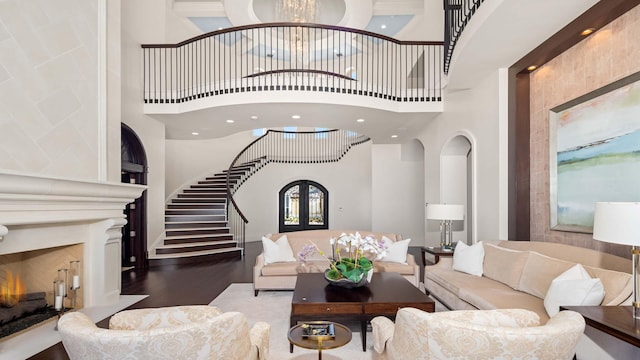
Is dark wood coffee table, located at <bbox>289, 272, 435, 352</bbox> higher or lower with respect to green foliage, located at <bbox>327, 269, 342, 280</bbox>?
lower

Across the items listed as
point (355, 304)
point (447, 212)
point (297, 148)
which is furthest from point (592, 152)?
point (297, 148)

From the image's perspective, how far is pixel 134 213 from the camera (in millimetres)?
6648

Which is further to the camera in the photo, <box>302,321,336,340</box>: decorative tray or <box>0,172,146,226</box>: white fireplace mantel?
<box>0,172,146,226</box>: white fireplace mantel

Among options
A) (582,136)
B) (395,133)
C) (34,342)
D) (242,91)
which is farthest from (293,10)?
(34,342)

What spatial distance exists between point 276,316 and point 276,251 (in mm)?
1223

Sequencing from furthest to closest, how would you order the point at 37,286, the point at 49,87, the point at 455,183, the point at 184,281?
the point at 455,183 < the point at 184,281 < the point at 37,286 < the point at 49,87

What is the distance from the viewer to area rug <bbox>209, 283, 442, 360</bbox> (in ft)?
9.37

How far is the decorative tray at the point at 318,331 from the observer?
204 centimetres

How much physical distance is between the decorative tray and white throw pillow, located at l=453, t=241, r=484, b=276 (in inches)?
96.4

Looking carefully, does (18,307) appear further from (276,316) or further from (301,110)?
(301,110)

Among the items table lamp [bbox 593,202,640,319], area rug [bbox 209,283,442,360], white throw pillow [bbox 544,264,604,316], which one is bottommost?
area rug [bbox 209,283,442,360]

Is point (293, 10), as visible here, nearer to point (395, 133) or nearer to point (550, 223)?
point (395, 133)

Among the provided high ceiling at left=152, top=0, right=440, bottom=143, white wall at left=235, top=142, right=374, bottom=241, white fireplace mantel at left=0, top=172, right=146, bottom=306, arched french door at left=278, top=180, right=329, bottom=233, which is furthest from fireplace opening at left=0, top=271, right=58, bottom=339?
arched french door at left=278, top=180, right=329, bottom=233

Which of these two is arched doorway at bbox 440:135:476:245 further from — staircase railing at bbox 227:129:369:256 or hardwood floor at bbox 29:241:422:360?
staircase railing at bbox 227:129:369:256
